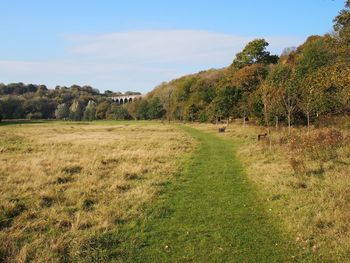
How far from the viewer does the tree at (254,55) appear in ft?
227

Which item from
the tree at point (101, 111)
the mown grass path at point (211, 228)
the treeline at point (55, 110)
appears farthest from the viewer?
the tree at point (101, 111)

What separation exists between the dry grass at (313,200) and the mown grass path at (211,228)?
460mm

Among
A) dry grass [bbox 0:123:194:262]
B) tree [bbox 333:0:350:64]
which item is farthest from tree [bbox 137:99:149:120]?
tree [bbox 333:0:350:64]

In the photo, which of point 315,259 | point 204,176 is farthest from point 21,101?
point 315,259

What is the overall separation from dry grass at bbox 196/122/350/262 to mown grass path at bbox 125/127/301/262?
0.46m

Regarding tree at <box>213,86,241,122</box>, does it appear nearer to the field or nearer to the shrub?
the shrub

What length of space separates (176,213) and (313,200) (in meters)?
4.31

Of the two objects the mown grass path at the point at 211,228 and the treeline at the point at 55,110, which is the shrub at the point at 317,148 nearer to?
the mown grass path at the point at 211,228

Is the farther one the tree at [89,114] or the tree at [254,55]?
the tree at [89,114]

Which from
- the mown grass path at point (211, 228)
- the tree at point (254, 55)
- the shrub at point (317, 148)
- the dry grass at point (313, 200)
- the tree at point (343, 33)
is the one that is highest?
the tree at point (254, 55)

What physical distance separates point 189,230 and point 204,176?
281 inches

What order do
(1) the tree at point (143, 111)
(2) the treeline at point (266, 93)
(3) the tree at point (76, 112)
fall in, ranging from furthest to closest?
(3) the tree at point (76, 112) < (1) the tree at point (143, 111) < (2) the treeline at point (266, 93)

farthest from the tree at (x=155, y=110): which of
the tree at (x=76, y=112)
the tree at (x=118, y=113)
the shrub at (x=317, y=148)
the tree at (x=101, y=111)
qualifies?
the shrub at (x=317, y=148)

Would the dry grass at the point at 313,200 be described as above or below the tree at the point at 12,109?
below
